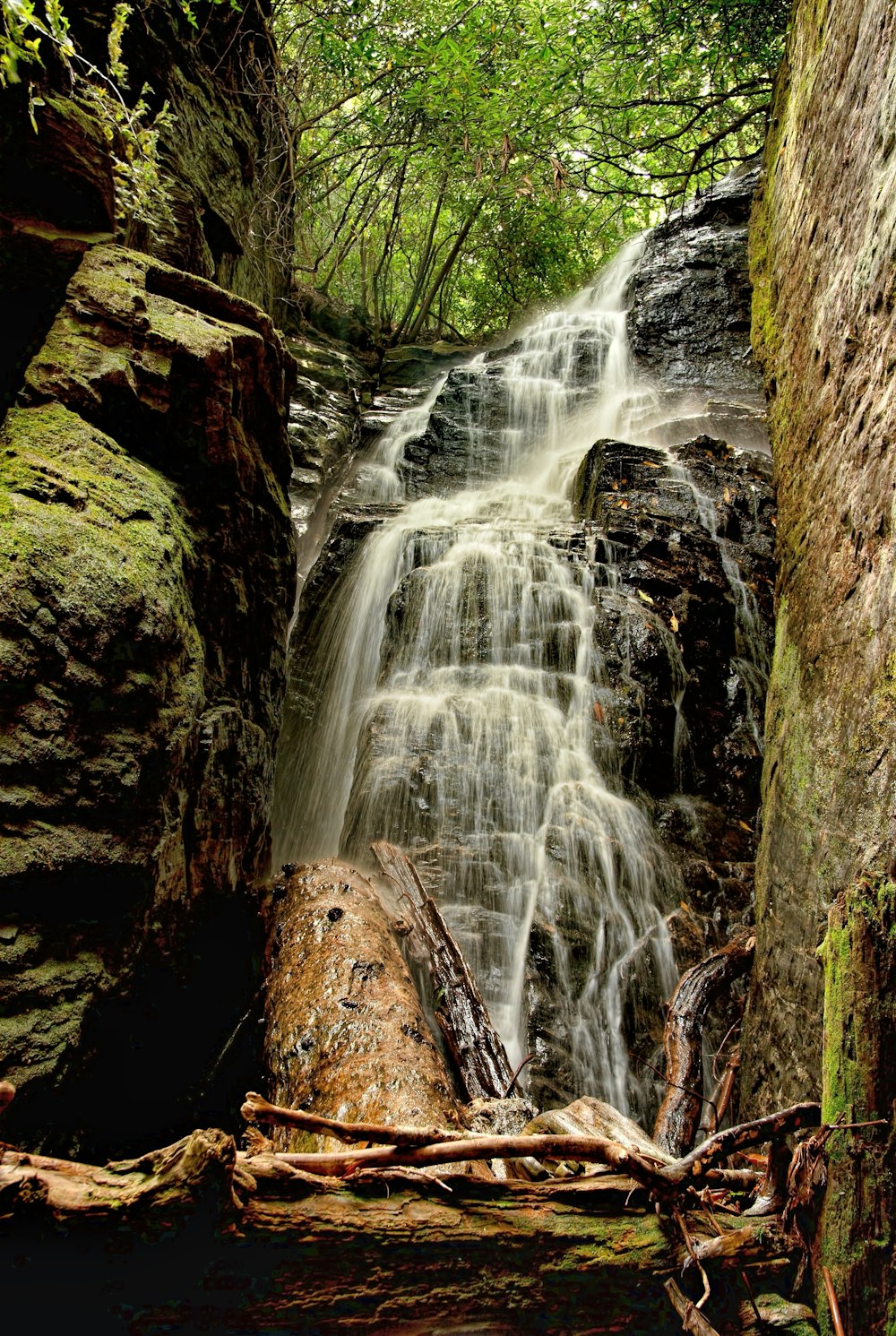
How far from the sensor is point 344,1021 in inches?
111

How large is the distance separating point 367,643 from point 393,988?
442 cm

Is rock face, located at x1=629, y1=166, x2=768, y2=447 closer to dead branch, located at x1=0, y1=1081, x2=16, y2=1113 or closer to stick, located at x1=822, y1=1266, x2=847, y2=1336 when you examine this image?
stick, located at x1=822, y1=1266, x2=847, y2=1336

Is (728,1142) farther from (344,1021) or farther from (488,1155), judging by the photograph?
(344,1021)

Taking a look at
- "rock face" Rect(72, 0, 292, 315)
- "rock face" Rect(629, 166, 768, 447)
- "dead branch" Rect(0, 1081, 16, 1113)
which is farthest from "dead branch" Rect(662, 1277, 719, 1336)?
"rock face" Rect(629, 166, 768, 447)

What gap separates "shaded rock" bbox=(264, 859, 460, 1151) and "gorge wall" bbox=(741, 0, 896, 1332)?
4.35ft

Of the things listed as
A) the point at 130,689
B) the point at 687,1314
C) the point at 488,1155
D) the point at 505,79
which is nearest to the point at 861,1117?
the point at 687,1314

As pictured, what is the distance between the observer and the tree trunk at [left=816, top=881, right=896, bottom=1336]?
1.25 m

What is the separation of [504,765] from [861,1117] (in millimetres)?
3876

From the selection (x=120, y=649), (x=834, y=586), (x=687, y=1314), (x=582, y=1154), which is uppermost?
(x=834, y=586)

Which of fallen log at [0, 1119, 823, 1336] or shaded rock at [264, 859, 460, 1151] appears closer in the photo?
fallen log at [0, 1119, 823, 1336]

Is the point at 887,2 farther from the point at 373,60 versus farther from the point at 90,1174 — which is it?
the point at 373,60

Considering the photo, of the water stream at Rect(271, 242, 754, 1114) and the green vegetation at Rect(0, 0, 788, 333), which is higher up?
the green vegetation at Rect(0, 0, 788, 333)

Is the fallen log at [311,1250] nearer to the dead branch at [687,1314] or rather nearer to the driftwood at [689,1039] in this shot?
the dead branch at [687,1314]

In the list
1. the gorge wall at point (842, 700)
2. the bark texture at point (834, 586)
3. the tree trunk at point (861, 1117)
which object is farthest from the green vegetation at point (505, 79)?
the tree trunk at point (861, 1117)
